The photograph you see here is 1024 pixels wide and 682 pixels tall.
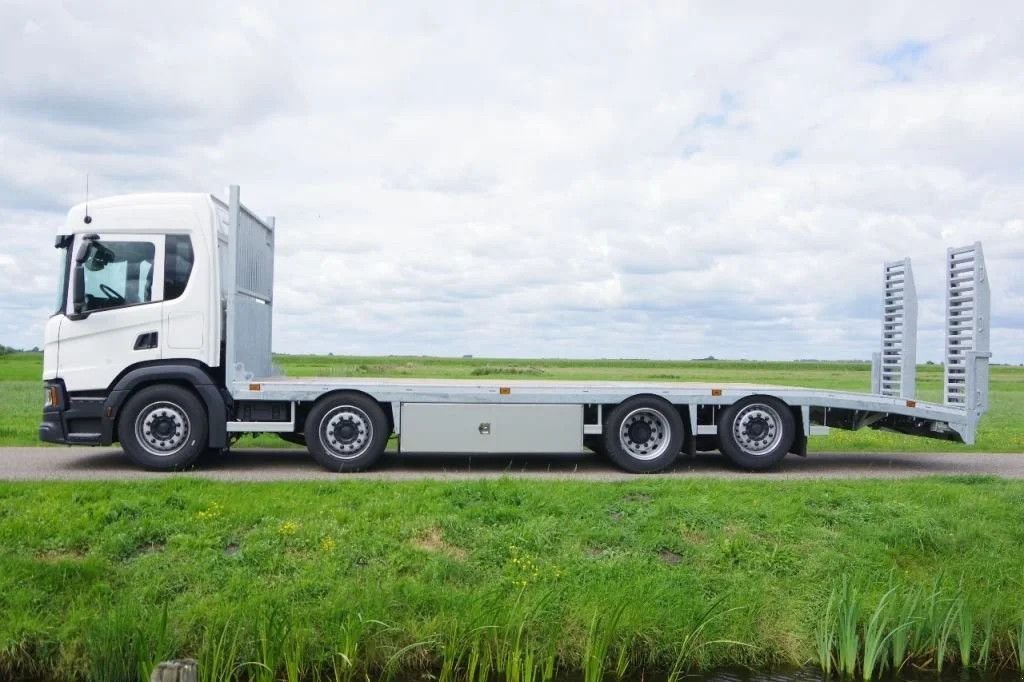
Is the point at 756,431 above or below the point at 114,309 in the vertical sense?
below

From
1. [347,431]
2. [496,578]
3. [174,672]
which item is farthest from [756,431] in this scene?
[174,672]

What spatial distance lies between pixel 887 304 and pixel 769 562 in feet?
24.0

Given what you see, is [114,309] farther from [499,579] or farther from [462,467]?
[499,579]

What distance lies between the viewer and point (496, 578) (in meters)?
8.70

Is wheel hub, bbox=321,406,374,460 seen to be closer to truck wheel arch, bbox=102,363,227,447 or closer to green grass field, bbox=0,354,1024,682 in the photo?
truck wheel arch, bbox=102,363,227,447

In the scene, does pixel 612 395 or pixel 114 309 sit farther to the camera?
pixel 612 395

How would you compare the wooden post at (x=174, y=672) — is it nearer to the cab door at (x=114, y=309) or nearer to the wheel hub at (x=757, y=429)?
the cab door at (x=114, y=309)

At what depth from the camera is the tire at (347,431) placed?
43.8 ft

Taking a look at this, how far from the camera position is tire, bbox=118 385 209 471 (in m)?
13.0

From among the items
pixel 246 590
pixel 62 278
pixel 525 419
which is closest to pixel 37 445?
pixel 62 278

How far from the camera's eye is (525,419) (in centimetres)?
1355

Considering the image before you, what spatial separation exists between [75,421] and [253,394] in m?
2.24

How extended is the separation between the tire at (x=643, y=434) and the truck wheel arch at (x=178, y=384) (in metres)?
5.05

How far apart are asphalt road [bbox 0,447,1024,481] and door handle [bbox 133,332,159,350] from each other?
159cm
